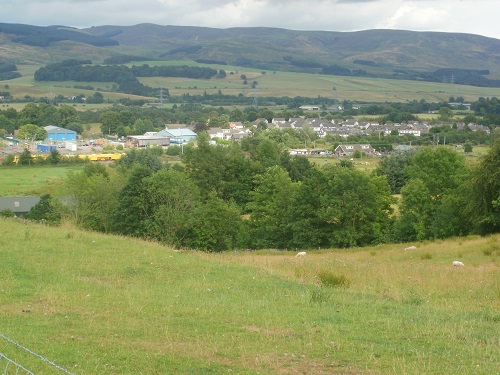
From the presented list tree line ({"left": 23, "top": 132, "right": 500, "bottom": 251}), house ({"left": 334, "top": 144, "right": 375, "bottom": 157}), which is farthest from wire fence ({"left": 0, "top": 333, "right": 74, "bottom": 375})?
house ({"left": 334, "top": 144, "right": 375, "bottom": 157})

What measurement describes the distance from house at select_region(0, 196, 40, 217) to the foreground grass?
35405 millimetres

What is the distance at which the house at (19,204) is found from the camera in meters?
54.7

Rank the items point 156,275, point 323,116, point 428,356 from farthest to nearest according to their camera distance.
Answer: point 323,116 < point 156,275 < point 428,356

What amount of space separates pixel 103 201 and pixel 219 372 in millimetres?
43010

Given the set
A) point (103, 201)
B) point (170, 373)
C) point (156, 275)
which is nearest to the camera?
point (170, 373)

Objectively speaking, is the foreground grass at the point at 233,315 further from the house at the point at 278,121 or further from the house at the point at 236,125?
the house at the point at 278,121

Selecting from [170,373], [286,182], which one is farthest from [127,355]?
[286,182]

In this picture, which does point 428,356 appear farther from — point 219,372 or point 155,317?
point 155,317

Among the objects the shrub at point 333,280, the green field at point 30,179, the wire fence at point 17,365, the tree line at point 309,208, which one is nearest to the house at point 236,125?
the green field at point 30,179

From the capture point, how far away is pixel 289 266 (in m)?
20.3

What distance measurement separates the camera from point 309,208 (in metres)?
42.0

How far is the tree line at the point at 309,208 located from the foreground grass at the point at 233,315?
57.0 feet

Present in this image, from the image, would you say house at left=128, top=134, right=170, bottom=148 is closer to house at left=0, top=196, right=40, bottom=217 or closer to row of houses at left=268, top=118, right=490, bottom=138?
row of houses at left=268, top=118, right=490, bottom=138

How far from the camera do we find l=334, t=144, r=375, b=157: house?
99375 millimetres
